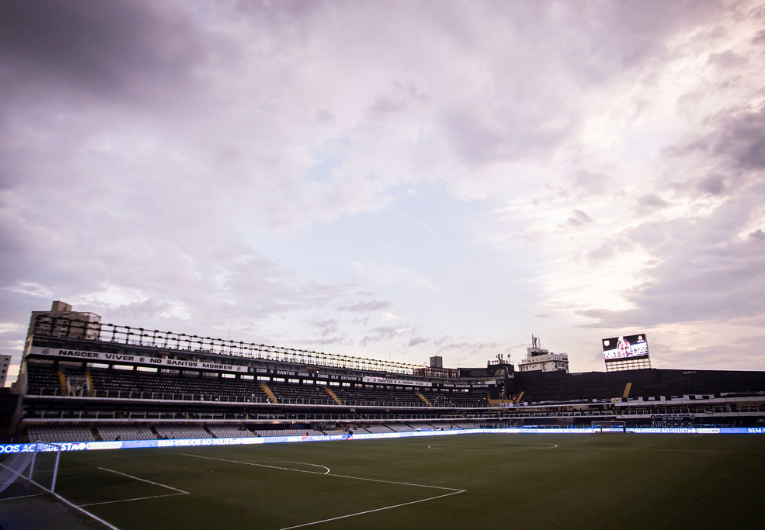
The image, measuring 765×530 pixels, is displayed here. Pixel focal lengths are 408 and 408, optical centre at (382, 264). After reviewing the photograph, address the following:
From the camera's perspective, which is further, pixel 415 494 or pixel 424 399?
pixel 424 399

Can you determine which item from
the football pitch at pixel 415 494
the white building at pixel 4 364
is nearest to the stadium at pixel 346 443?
the football pitch at pixel 415 494

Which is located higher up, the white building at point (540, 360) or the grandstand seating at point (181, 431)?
the white building at point (540, 360)

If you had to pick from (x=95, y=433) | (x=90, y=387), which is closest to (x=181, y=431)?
(x=95, y=433)

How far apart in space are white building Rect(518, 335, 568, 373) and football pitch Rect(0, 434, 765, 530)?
139 m

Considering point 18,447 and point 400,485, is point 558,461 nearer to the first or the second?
point 400,485

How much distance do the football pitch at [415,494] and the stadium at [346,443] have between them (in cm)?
14

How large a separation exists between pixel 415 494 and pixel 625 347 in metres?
101

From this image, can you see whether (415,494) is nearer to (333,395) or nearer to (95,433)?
(95,433)

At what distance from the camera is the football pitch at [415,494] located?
14586 mm

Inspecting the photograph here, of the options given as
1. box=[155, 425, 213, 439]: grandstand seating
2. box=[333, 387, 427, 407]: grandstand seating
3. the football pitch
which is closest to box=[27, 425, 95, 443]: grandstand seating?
box=[155, 425, 213, 439]: grandstand seating

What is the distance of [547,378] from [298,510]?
365ft

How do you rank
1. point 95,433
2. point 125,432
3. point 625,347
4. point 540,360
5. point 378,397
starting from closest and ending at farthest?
point 95,433 → point 125,432 → point 378,397 → point 625,347 → point 540,360

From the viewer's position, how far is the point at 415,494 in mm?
19531

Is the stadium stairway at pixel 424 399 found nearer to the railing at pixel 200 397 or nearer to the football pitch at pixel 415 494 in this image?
the railing at pixel 200 397
